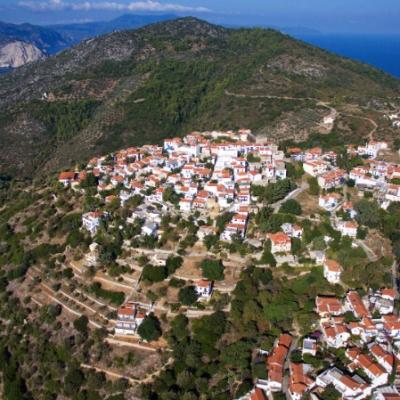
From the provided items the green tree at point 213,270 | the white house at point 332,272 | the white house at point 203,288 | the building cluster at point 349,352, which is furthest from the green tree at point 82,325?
the white house at point 332,272

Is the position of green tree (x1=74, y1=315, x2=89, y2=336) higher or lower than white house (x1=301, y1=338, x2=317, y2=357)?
lower

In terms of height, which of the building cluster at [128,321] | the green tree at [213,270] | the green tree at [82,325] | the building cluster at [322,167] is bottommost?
the green tree at [82,325]

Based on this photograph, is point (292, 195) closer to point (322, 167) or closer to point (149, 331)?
point (322, 167)

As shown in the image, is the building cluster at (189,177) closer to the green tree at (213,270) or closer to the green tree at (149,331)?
the green tree at (213,270)

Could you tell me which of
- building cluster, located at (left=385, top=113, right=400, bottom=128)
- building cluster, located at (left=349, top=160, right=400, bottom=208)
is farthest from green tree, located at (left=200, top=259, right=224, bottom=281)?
building cluster, located at (left=385, top=113, right=400, bottom=128)

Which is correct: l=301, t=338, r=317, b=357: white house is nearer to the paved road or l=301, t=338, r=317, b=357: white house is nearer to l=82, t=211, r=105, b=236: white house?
the paved road

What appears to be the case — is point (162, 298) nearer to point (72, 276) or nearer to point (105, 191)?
point (72, 276)
